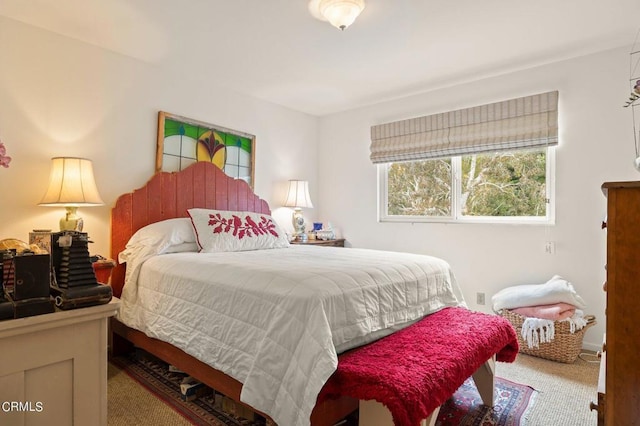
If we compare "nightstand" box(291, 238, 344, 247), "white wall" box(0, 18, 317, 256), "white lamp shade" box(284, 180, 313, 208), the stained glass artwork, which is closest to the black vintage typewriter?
"white wall" box(0, 18, 317, 256)

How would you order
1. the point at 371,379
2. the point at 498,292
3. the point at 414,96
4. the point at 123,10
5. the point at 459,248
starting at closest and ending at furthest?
the point at 371,379 < the point at 123,10 < the point at 498,292 < the point at 459,248 < the point at 414,96

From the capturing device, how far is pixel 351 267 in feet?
6.40

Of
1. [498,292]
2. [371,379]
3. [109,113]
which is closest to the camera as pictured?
[371,379]

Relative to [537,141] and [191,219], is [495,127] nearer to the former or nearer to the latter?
[537,141]

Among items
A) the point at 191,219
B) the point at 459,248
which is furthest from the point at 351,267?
the point at 459,248

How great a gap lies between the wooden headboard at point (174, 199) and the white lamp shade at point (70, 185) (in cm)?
38

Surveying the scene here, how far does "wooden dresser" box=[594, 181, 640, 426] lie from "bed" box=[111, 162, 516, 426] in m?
0.88

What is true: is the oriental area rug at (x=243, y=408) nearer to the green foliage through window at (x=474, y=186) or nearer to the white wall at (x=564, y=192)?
the white wall at (x=564, y=192)

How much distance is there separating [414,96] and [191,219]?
2.53m

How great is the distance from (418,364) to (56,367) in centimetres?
120

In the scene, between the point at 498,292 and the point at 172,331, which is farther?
the point at 498,292

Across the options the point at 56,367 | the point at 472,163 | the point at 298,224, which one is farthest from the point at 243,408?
the point at 472,163

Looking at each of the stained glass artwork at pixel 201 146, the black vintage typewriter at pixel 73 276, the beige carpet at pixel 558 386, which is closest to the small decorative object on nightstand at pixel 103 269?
the stained glass artwork at pixel 201 146

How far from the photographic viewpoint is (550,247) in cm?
301
